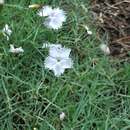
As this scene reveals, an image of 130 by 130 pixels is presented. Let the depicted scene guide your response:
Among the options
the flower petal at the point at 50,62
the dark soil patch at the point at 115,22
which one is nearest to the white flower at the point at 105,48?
the dark soil patch at the point at 115,22

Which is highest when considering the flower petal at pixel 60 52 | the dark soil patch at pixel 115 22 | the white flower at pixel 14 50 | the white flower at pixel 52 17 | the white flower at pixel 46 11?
the white flower at pixel 46 11

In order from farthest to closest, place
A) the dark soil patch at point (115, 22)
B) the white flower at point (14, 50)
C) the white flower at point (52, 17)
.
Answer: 1. the dark soil patch at point (115, 22)
2. the white flower at point (52, 17)
3. the white flower at point (14, 50)

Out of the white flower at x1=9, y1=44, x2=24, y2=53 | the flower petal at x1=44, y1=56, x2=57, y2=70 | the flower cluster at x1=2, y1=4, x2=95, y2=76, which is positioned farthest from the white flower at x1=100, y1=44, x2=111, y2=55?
the white flower at x1=9, y1=44, x2=24, y2=53

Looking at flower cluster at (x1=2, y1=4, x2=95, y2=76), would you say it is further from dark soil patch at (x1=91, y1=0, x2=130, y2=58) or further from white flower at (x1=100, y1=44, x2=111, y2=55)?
dark soil patch at (x1=91, y1=0, x2=130, y2=58)

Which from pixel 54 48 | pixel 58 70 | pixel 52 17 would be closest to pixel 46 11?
pixel 52 17

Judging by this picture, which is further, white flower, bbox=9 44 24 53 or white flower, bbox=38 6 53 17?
white flower, bbox=38 6 53 17

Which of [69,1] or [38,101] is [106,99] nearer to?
[38,101]

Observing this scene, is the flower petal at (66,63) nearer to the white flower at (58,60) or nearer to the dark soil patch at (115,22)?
the white flower at (58,60)
